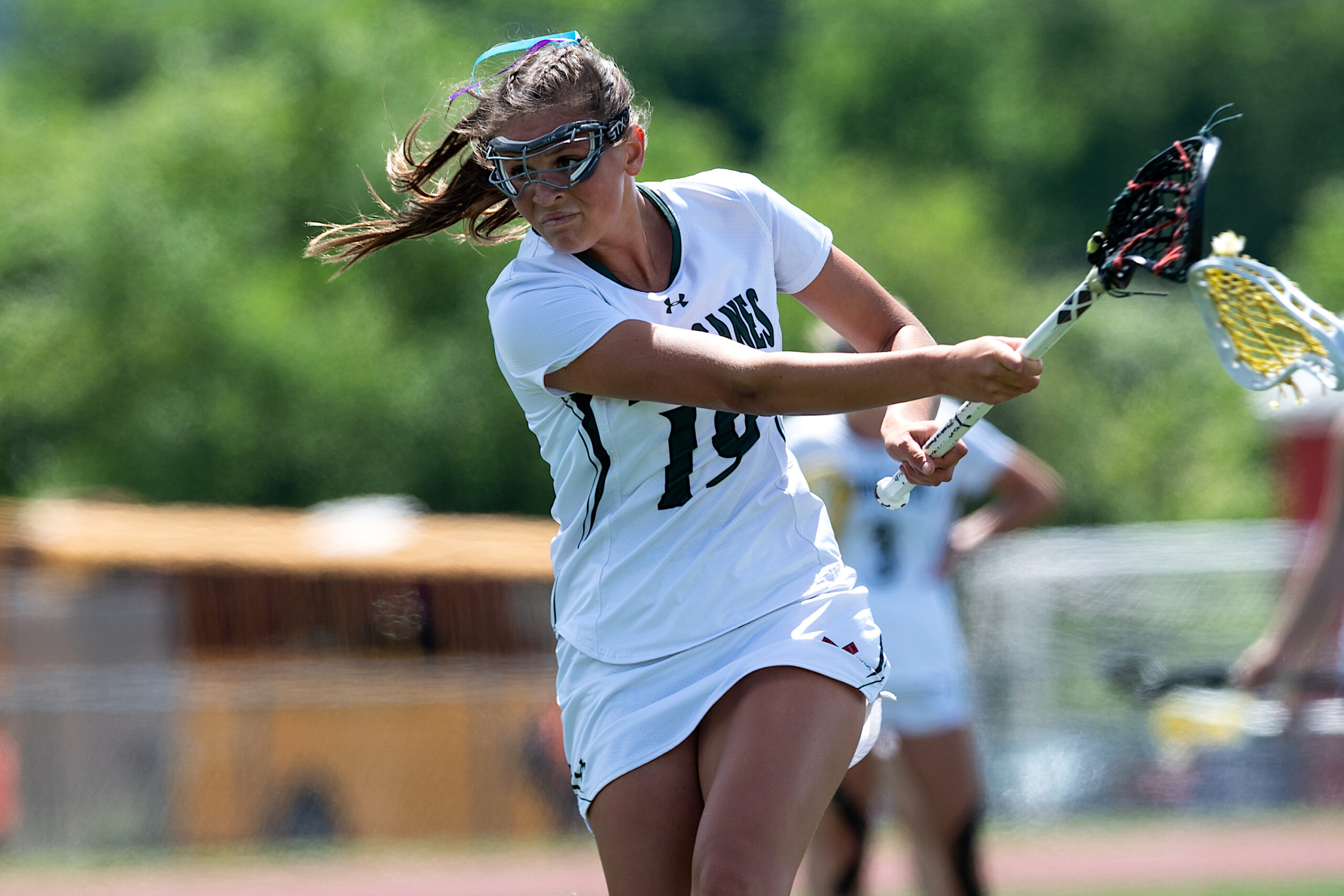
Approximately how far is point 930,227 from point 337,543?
2485cm

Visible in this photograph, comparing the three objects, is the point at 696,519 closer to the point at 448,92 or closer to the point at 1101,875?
the point at 448,92

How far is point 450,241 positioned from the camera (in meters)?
14.2

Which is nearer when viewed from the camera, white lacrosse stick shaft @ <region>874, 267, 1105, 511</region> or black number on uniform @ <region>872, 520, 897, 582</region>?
white lacrosse stick shaft @ <region>874, 267, 1105, 511</region>

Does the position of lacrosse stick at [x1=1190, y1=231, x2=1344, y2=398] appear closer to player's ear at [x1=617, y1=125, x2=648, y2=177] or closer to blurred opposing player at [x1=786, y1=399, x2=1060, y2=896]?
player's ear at [x1=617, y1=125, x2=648, y2=177]

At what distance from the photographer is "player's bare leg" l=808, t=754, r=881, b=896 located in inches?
228

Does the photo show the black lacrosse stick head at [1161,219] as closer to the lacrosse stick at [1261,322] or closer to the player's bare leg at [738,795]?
the lacrosse stick at [1261,322]

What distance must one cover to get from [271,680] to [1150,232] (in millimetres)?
10678

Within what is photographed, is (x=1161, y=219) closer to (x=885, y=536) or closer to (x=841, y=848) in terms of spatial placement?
(x=885, y=536)

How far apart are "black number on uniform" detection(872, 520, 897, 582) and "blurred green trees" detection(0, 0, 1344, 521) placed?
2.35 meters

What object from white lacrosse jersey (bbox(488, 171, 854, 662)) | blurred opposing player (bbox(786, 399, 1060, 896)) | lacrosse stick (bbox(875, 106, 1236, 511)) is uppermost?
lacrosse stick (bbox(875, 106, 1236, 511))

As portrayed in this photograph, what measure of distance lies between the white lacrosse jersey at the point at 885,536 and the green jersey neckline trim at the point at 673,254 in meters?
2.55

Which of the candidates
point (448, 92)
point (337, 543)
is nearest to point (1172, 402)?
point (337, 543)

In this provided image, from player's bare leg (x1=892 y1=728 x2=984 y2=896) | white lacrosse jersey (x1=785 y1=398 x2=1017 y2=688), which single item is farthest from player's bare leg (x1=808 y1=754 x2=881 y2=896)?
white lacrosse jersey (x1=785 y1=398 x2=1017 y2=688)

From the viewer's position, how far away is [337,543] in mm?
15453
